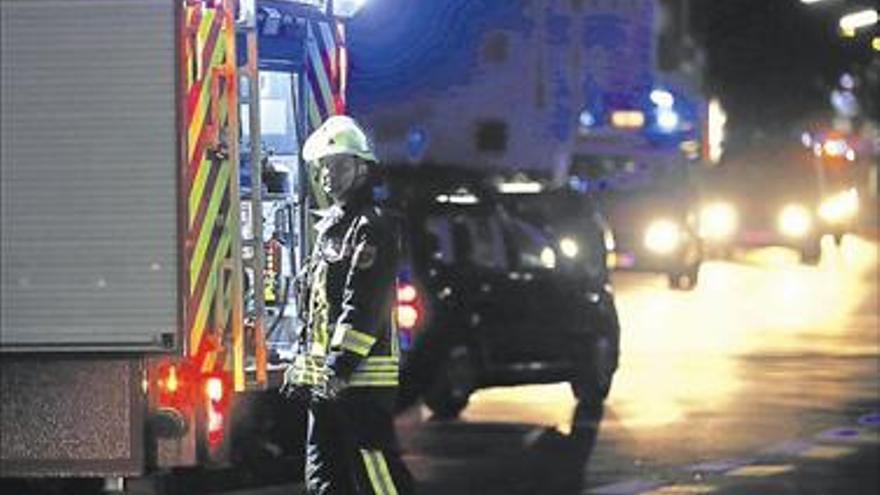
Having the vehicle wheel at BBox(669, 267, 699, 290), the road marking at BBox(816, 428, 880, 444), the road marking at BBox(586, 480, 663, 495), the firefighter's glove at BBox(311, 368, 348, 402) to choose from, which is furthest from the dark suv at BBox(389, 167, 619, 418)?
the vehicle wheel at BBox(669, 267, 699, 290)

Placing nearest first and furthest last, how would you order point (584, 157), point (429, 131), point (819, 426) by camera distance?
1. point (819, 426)
2. point (584, 157)
3. point (429, 131)

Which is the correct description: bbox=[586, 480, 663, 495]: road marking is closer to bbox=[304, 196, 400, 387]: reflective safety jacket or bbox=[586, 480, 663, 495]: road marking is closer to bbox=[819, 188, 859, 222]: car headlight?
bbox=[304, 196, 400, 387]: reflective safety jacket

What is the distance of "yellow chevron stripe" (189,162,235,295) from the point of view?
24.1 feet

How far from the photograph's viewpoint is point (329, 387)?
22.6 feet

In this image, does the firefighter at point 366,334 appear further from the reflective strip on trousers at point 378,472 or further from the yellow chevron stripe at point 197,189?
the yellow chevron stripe at point 197,189

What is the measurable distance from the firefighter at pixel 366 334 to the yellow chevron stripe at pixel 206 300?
0.53 meters

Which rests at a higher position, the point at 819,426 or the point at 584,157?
the point at 584,157

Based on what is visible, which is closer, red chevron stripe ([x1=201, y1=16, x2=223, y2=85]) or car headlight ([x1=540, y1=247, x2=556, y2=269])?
red chevron stripe ([x1=201, y1=16, x2=223, y2=85])

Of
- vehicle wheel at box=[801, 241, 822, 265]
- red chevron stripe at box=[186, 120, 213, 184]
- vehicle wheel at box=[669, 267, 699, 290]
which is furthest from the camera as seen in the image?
vehicle wheel at box=[801, 241, 822, 265]

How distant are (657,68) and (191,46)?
3815 cm

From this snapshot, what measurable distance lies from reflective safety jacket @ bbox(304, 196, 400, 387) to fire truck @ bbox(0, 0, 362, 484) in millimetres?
588

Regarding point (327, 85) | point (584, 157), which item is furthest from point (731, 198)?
point (327, 85)

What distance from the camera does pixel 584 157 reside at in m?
33.4

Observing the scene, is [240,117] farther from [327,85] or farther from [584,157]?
[584,157]
